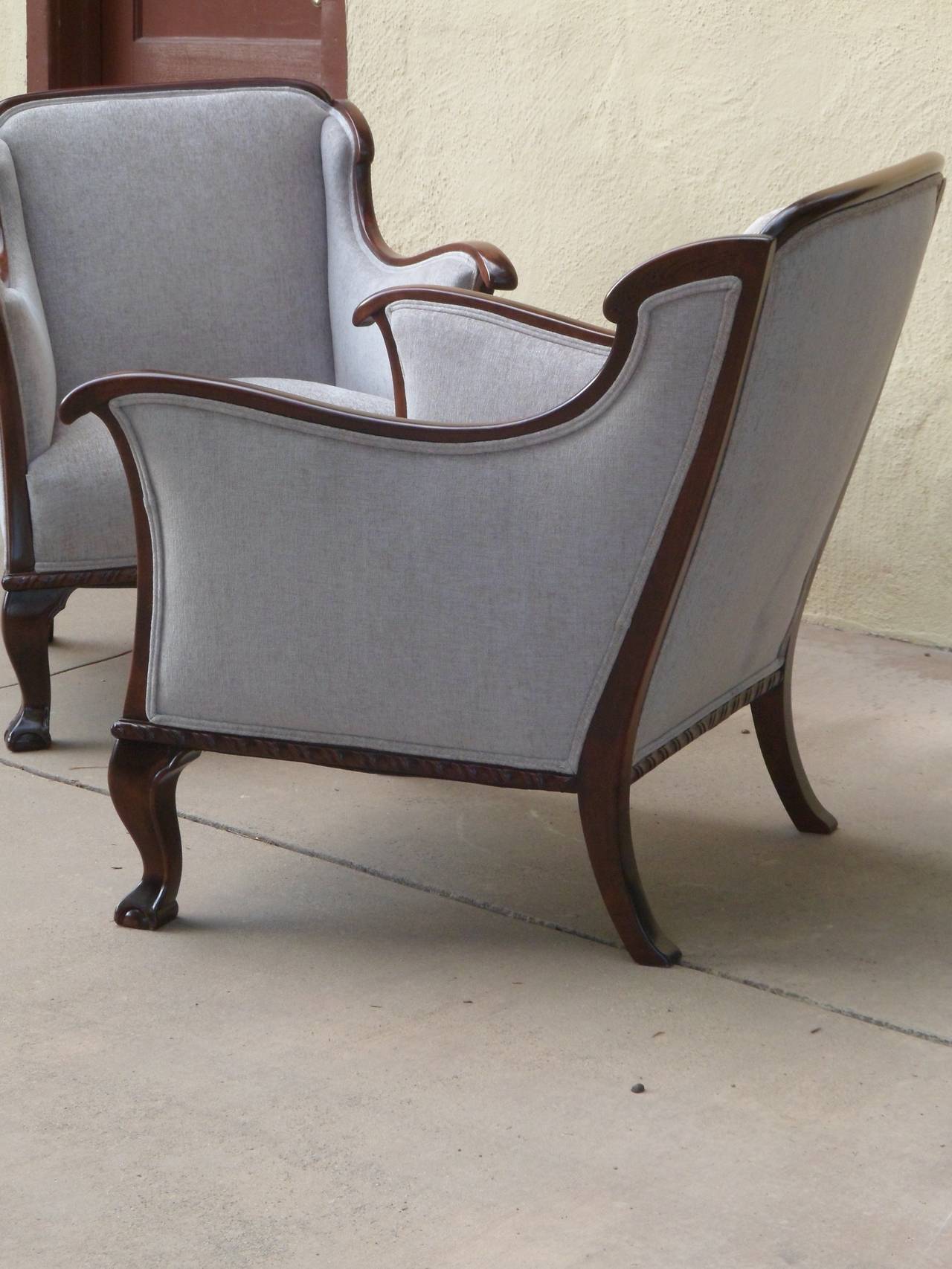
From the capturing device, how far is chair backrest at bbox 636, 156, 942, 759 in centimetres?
154

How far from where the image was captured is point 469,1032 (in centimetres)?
162

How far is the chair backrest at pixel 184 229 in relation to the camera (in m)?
2.85

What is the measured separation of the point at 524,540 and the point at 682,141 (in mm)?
1931

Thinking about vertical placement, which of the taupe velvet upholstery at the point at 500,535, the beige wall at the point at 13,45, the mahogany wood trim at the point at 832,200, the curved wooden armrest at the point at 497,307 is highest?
the beige wall at the point at 13,45

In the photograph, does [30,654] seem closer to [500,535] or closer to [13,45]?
[500,535]

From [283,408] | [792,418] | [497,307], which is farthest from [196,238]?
[792,418]

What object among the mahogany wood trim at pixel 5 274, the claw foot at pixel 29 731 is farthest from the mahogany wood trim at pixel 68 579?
the claw foot at pixel 29 731

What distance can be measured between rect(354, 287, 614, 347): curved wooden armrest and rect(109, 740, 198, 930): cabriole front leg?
77 centimetres

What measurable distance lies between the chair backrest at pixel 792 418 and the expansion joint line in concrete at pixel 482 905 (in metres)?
0.27

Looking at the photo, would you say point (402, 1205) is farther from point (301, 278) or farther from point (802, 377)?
point (301, 278)

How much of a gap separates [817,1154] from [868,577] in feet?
6.61

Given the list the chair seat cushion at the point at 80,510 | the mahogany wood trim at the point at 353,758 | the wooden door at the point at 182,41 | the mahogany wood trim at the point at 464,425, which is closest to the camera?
the mahogany wood trim at the point at 464,425

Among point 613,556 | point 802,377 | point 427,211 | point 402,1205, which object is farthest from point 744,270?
point 427,211

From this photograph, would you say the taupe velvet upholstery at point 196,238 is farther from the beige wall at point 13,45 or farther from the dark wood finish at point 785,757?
the beige wall at point 13,45
